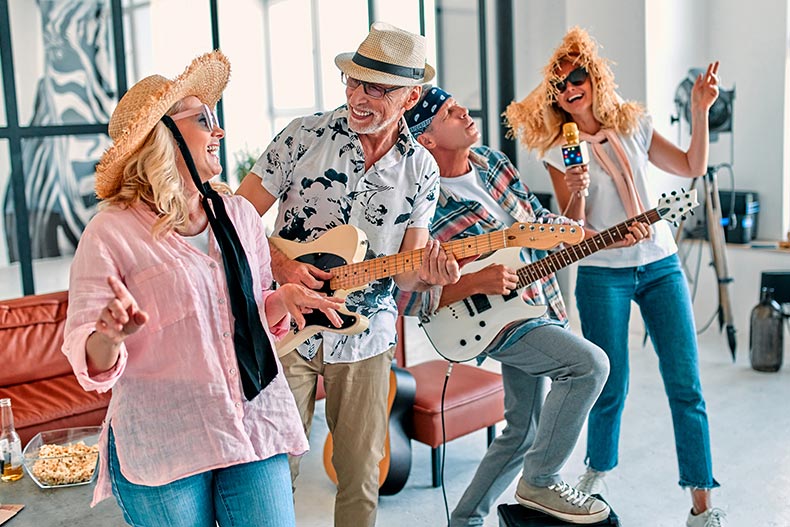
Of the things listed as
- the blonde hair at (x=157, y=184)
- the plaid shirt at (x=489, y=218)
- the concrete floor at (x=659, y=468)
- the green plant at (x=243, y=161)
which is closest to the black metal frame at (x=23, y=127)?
the concrete floor at (x=659, y=468)

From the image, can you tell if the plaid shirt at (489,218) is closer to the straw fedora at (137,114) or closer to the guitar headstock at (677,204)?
the guitar headstock at (677,204)

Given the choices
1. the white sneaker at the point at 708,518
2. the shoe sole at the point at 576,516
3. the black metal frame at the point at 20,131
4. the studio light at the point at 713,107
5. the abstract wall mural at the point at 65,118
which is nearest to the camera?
the shoe sole at the point at 576,516

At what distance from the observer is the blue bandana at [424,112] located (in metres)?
2.67

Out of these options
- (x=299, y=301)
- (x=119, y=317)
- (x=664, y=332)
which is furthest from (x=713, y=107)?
(x=119, y=317)

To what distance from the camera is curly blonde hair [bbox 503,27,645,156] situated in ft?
9.68

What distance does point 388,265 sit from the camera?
2277 mm

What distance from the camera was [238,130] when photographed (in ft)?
27.4

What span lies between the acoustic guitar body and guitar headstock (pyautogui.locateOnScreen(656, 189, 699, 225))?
47.5 inches

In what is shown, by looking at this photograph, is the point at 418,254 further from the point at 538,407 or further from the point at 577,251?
the point at 538,407

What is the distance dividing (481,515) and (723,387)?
7.48ft

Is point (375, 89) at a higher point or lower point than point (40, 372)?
higher

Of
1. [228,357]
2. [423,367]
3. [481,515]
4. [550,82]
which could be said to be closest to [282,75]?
[423,367]

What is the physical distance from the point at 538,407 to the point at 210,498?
4.21 feet

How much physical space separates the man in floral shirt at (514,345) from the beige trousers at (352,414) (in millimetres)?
371
